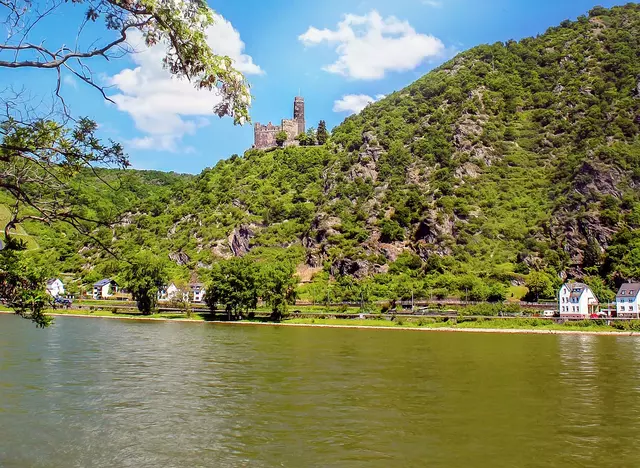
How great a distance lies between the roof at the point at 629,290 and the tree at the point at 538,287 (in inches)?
374

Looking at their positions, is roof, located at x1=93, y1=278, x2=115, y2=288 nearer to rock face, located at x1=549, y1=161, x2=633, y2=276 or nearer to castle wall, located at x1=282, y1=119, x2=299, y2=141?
castle wall, located at x1=282, y1=119, x2=299, y2=141

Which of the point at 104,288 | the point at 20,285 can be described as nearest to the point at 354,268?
the point at 104,288

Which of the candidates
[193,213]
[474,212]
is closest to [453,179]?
[474,212]

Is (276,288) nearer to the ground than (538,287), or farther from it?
nearer to the ground

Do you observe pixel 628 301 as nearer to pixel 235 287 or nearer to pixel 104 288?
pixel 235 287

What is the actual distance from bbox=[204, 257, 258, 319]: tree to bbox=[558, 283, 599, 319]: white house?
151 feet

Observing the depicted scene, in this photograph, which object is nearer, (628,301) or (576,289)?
(628,301)

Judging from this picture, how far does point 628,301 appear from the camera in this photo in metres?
78.3

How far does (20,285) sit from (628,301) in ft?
280

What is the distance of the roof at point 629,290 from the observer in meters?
77.9

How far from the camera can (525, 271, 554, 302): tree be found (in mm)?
83931

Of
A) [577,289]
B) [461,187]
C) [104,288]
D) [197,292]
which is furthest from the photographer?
[104,288]

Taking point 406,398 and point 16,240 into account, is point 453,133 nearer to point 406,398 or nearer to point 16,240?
point 406,398

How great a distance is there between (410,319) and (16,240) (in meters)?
70.1
